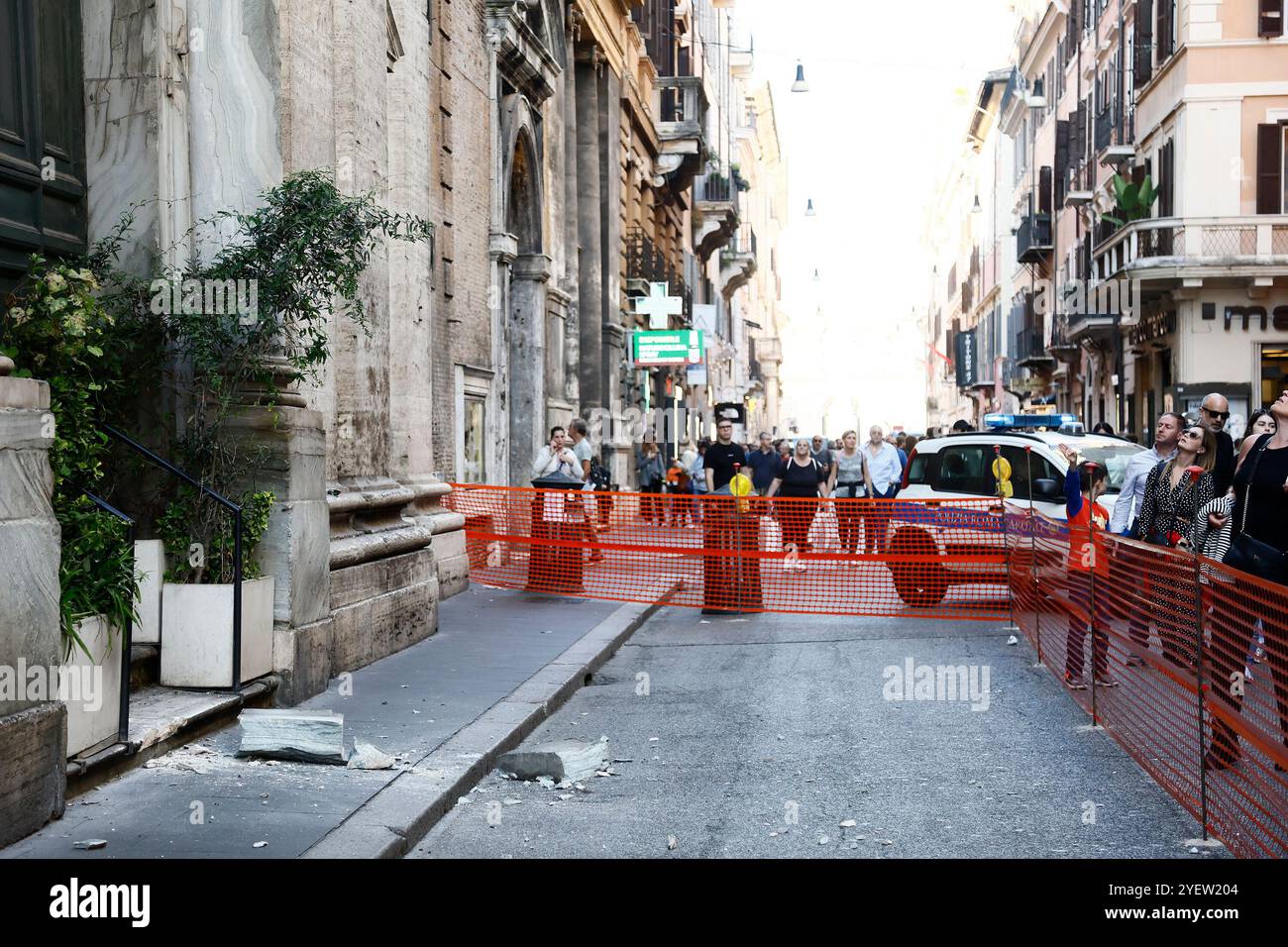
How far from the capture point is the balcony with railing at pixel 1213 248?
100 feet

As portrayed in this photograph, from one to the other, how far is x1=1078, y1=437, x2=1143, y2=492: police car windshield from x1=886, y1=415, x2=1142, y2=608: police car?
1cm

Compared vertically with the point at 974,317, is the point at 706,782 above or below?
below

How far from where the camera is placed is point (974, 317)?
80438mm

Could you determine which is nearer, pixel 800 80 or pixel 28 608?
pixel 28 608

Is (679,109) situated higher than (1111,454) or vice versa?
(679,109)

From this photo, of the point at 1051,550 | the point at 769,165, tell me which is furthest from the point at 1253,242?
the point at 769,165

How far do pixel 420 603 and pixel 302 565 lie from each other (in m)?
2.90

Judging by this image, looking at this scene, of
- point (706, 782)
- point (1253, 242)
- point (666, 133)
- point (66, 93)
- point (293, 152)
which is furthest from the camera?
point (666, 133)

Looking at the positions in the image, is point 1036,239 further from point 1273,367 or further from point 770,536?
point 770,536

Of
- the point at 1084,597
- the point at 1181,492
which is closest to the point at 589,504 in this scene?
the point at 1084,597

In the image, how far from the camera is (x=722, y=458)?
17969 mm

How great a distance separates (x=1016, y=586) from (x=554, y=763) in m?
7.23

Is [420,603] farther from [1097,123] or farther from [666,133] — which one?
[1097,123]
